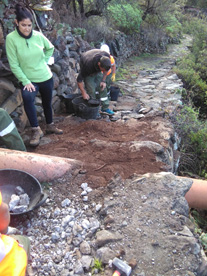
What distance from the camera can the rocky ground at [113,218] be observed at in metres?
2.03

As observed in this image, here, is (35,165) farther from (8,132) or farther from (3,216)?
(3,216)

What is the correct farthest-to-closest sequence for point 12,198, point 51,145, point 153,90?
point 153,90 → point 51,145 → point 12,198

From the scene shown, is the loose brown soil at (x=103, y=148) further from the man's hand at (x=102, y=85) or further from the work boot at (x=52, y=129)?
the man's hand at (x=102, y=85)

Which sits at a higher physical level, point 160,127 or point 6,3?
point 6,3

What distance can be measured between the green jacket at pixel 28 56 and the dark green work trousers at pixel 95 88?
1.58m

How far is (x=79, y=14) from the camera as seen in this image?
28.1 feet

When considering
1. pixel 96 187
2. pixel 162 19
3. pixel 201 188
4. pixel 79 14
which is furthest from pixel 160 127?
pixel 162 19

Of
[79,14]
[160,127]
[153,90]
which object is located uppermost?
[79,14]

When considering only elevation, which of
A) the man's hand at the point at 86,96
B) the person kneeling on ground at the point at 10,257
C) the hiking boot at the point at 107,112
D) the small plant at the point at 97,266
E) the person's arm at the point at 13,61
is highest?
the person's arm at the point at 13,61

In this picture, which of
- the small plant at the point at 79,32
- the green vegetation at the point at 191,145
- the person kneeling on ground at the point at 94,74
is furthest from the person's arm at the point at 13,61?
the small plant at the point at 79,32

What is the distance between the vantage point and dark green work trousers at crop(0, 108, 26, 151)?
3.10m

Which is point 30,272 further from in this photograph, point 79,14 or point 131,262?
point 79,14

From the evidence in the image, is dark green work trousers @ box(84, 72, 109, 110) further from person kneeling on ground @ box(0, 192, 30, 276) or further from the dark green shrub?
the dark green shrub

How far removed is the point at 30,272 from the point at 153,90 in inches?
277
